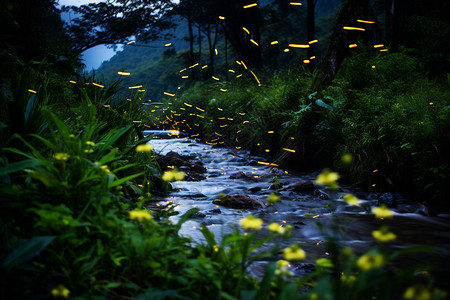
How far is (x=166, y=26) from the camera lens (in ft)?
66.0

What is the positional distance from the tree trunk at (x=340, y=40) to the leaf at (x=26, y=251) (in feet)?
21.5

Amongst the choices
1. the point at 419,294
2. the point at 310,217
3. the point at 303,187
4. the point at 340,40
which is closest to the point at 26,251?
the point at 419,294

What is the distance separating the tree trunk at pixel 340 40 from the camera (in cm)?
661

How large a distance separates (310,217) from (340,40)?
5160mm

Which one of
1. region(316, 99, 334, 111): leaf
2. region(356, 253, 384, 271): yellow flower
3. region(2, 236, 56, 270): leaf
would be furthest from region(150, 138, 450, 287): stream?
region(316, 99, 334, 111): leaf

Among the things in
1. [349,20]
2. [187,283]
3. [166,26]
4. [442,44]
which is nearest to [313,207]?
[187,283]

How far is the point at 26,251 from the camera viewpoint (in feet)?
4.16

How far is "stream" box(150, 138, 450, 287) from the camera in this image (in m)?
2.95

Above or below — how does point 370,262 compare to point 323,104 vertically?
below

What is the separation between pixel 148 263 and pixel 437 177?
393cm

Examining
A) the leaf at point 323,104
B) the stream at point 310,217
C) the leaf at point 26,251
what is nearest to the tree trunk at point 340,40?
the leaf at point 323,104

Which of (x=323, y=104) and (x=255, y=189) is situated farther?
(x=323, y=104)

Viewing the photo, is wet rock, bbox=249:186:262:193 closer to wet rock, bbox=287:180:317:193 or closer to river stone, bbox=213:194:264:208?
wet rock, bbox=287:180:317:193

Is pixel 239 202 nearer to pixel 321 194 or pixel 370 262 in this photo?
pixel 321 194
